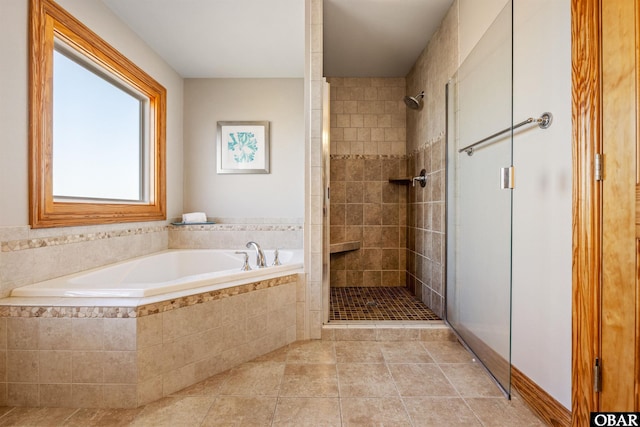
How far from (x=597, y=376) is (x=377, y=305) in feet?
5.71

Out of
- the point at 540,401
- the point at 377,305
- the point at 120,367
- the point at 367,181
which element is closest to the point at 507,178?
the point at 540,401

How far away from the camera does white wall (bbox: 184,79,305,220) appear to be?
3438 millimetres

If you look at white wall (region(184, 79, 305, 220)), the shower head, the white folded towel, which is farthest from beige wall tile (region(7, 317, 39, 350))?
the shower head

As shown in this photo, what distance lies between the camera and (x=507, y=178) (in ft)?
4.71

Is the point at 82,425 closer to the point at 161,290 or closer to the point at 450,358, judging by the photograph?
the point at 161,290

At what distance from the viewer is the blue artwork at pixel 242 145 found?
11.2 ft

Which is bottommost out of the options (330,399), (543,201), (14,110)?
(330,399)

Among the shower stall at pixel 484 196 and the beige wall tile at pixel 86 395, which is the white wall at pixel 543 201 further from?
the beige wall tile at pixel 86 395

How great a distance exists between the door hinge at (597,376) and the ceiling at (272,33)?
2.37m

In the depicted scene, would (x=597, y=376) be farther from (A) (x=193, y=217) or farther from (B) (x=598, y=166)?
(A) (x=193, y=217)

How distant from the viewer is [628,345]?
106cm

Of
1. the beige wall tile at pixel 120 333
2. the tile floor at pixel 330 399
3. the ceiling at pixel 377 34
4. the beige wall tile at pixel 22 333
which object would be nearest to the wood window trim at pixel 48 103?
the beige wall tile at pixel 22 333

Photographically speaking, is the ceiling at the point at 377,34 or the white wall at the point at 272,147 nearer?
the ceiling at the point at 377,34

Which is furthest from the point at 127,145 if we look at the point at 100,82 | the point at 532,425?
the point at 532,425
